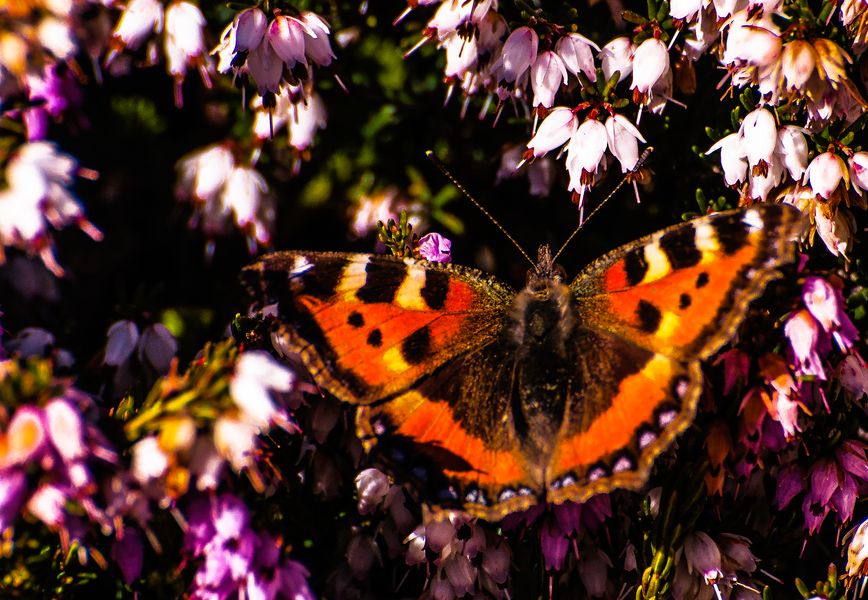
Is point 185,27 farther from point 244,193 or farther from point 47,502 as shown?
point 47,502

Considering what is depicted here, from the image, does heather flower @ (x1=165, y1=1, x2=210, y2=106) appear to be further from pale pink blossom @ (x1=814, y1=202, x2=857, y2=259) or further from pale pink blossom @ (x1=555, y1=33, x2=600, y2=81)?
pale pink blossom @ (x1=814, y1=202, x2=857, y2=259)

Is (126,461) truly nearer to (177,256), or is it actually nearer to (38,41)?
(38,41)

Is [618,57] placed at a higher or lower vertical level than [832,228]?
higher

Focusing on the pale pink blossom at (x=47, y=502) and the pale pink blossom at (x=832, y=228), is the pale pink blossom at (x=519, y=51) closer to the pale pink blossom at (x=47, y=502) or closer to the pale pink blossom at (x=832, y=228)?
the pale pink blossom at (x=832, y=228)

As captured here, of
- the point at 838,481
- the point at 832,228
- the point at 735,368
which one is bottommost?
the point at 838,481

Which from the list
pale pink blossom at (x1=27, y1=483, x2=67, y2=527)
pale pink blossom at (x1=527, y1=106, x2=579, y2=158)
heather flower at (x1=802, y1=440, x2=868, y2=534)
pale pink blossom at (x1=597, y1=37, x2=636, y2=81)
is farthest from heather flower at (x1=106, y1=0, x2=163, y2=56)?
heather flower at (x1=802, y1=440, x2=868, y2=534)

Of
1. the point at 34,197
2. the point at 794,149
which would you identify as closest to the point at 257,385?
the point at 34,197

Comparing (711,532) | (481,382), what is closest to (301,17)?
(481,382)
